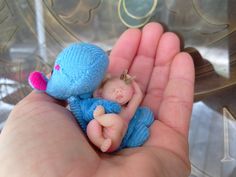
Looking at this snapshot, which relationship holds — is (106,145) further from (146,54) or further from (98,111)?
(146,54)

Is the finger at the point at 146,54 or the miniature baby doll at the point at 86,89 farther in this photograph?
the finger at the point at 146,54

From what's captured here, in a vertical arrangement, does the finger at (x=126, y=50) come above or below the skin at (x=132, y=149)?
above

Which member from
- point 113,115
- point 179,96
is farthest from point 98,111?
point 179,96

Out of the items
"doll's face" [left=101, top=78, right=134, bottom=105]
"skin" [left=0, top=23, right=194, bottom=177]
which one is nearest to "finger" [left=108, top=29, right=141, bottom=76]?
"skin" [left=0, top=23, right=194, bottom=177]

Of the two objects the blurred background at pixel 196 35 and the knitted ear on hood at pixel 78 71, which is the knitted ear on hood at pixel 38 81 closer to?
the knitted ear on hood at pixel 78 71

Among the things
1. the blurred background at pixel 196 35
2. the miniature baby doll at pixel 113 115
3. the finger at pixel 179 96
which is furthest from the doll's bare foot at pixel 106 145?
the blurred background at pixel 196 35

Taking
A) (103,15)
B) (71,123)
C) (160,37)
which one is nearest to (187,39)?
Answer: (160,37)

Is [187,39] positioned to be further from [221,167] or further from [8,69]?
[8,69]
